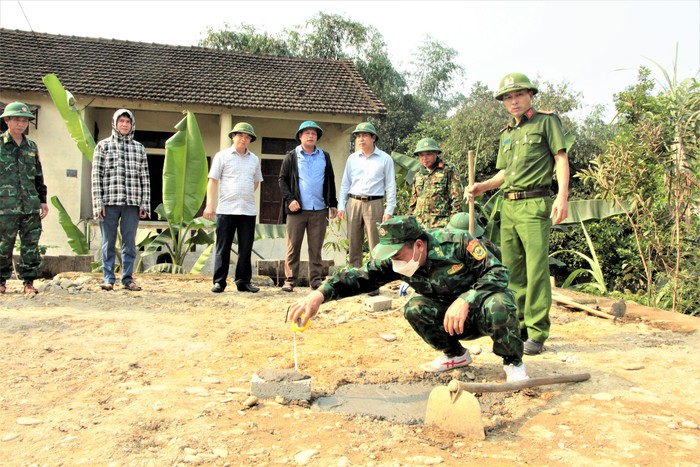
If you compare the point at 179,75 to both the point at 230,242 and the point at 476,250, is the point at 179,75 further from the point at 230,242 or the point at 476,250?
the point at 476,250

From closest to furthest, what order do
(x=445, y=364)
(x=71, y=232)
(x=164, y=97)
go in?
(x=445, y=364) < (x=71, y=232) < (x=164, y=97)

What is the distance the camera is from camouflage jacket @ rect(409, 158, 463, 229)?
6.21 metres

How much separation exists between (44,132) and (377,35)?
52.2 ft

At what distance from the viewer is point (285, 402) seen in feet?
10.4

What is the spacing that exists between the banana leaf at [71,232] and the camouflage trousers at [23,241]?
2.34 metres

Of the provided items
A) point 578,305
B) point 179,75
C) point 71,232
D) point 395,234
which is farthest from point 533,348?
point 179,75

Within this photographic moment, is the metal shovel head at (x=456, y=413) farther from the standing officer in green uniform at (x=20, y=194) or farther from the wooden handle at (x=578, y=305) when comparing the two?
the standing officer in green uniform at (x=20, y=194)

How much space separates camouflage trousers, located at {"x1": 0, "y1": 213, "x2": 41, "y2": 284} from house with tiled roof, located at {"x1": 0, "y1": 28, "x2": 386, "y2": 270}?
6.73 meters

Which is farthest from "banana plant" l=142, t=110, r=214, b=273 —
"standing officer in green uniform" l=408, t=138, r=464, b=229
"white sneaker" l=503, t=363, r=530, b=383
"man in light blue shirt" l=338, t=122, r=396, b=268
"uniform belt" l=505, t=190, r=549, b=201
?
"white sneaker" l=503, t=363, r=530, b=383

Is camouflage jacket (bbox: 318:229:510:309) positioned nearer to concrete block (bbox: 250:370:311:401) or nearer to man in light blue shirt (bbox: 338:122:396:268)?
concrete block (bbox: 250:370:311:401)

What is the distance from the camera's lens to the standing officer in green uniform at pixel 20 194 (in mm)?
5965

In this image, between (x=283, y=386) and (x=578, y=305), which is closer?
(x=283, y=386)

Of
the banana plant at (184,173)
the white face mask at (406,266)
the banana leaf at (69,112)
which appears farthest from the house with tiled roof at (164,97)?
the white face mask at (406,266)

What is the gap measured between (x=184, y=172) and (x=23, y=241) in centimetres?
233
